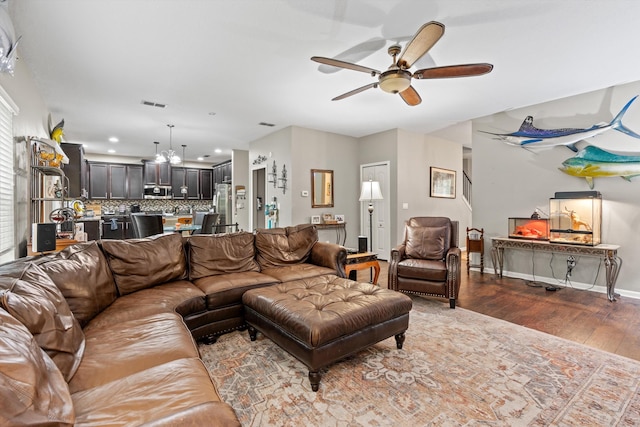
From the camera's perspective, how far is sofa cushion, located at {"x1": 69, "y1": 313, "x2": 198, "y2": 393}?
50.1 inches

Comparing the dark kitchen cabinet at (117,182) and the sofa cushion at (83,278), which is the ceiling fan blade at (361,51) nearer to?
the sofa cushion at (83,278)

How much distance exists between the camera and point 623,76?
3.55 meters

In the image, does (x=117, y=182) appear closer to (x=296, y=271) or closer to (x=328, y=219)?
(x=328, y=219)

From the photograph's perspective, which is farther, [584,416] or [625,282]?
[625,282]

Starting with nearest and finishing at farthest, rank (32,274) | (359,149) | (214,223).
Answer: (32,274), (214,223), (359,149)

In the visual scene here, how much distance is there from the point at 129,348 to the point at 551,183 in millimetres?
5413

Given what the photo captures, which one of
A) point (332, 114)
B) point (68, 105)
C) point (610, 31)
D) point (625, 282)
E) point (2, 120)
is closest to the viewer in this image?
point (2, 120)

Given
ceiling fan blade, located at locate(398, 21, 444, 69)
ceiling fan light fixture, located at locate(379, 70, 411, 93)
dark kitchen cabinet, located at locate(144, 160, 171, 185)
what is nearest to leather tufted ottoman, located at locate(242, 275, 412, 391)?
ceiling fan light fixture, located at locate(379, 70, 411, 93)

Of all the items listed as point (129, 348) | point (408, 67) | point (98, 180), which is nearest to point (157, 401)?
point (129, 348)

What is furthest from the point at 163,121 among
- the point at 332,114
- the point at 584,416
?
the point at 584,416

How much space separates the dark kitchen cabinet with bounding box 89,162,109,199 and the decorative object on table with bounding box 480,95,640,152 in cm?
954

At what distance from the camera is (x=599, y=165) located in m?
3.96

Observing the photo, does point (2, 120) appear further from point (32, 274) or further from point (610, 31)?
point (610, 31)

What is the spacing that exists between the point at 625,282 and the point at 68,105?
8305 millimetres
